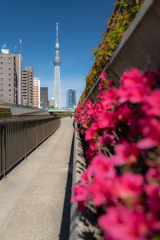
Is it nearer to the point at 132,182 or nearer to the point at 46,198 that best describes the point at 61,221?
the point at 46,198

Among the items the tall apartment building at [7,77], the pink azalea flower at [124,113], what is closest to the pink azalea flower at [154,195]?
the pink azalea flower at [124,113]

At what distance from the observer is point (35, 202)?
322 cm

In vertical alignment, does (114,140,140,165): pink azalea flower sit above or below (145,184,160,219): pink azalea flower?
above

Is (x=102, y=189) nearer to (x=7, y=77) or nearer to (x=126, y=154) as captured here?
(x=126, y=154)

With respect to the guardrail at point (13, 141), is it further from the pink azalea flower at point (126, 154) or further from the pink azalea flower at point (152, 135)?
the pink azalea flower at point (152, 135)

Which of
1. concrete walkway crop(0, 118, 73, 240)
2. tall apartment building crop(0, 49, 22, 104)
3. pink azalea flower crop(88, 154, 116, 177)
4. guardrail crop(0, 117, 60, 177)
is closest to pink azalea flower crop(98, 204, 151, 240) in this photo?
pink azalea flower crop(88, 154, 116, 177)

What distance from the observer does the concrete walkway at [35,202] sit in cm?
248

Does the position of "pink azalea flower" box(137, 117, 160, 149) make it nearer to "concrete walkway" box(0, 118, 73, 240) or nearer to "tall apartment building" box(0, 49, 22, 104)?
"concrete walkway" box(0, 118, 73, 240)

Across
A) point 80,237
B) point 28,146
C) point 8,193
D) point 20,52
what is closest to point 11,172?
point 8,193

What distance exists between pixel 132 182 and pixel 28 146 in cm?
591

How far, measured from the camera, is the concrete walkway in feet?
8.14

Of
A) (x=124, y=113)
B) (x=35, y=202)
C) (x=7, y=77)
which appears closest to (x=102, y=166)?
(x=124, y=113)

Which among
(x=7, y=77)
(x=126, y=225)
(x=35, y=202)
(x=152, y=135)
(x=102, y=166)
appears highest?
(x=7, y=77)

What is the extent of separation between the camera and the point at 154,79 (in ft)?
3.56
